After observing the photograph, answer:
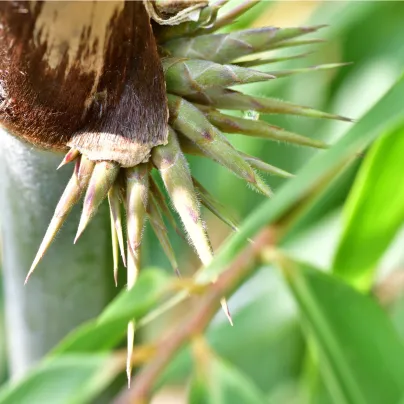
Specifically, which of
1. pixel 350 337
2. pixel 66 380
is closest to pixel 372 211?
pixel 350 337

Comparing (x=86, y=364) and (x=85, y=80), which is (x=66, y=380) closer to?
(x=86, y=364)

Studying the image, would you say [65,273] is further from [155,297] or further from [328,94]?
[328,94]

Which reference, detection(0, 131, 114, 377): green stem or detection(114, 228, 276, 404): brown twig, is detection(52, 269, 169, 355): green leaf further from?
detection(0, 131, 114, 377): green stem

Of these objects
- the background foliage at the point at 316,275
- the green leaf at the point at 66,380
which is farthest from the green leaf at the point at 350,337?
the green leaf at the point at 66,380

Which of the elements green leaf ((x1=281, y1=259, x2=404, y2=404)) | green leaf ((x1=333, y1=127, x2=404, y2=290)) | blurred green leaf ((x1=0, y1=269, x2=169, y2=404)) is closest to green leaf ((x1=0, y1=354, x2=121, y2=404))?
blurred green leaf ((x1=0, y1=269, x2=169, y2=404))

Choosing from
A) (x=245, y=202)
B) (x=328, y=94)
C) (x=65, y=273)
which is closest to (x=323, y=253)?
(x=245, y=202)
